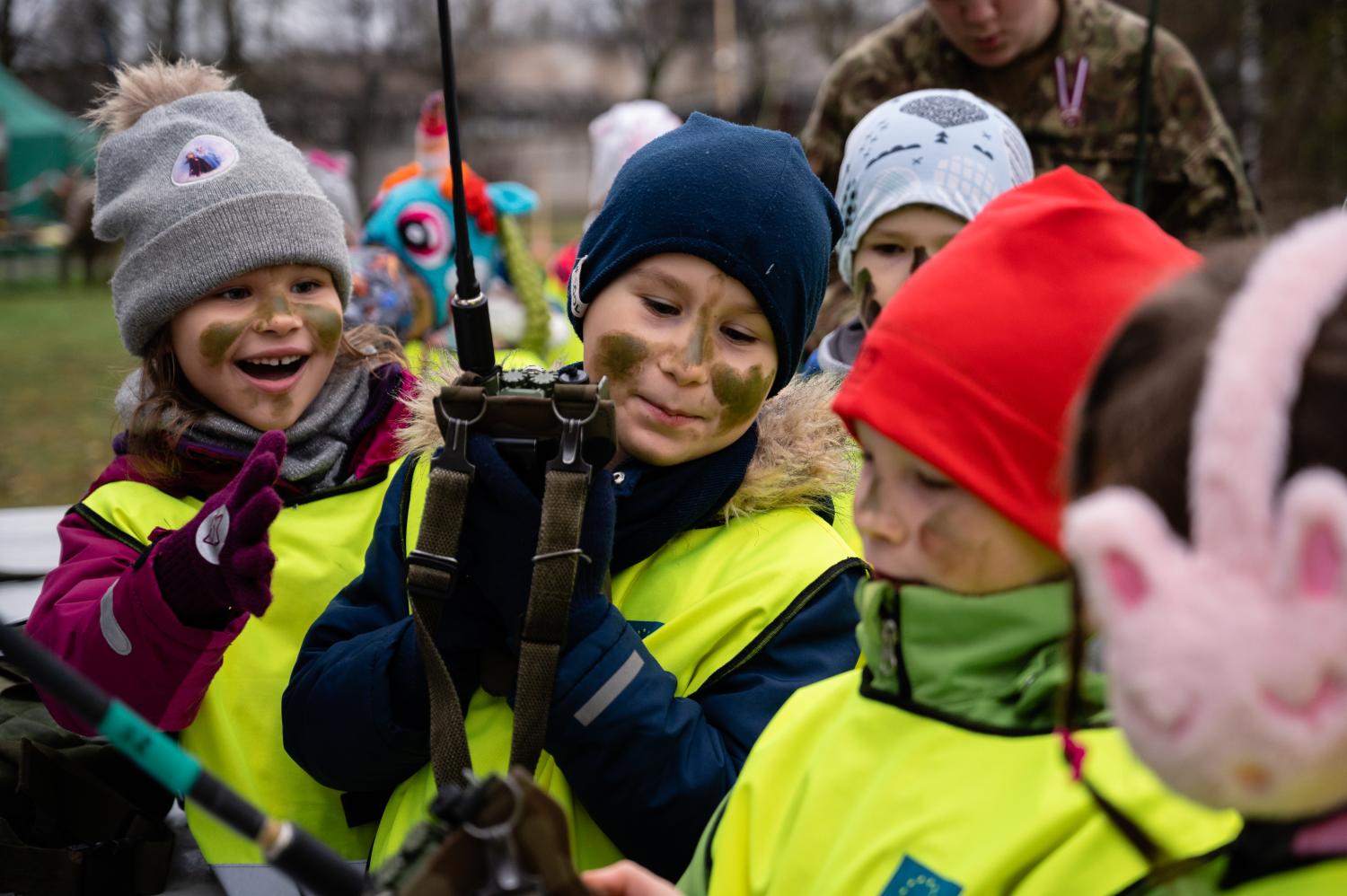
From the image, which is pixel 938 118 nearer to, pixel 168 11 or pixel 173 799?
pixel 173 799

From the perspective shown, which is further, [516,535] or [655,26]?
[655,26]

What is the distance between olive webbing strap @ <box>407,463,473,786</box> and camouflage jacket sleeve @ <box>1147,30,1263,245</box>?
3.06m

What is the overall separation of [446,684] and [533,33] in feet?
164

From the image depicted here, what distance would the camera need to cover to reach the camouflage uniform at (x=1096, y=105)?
4031 millimetres

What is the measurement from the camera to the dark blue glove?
173 centimetres

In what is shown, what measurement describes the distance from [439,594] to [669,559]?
45cm

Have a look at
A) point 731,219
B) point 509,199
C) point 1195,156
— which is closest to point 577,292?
point 731,219

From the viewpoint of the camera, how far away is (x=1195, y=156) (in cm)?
409

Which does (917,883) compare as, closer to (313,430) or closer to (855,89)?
(313,430)

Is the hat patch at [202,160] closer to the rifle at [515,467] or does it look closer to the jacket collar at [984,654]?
the rifle at [515,467]

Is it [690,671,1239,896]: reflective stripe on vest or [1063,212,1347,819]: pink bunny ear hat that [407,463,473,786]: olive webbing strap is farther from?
[1063,212,1347,819]: pink bunny ear hat

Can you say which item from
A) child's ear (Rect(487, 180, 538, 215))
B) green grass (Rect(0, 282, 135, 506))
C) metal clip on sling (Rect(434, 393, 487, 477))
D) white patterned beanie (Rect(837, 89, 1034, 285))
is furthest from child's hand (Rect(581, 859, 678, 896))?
child's ear (Rect(487, 180, 538, 215))

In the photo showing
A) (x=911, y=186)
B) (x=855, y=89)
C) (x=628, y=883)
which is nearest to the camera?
(x=628, y=883)

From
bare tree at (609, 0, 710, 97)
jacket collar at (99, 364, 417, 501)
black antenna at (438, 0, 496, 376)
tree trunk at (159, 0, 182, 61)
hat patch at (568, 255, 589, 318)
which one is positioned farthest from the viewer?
bare tree at (609, 0, 710, 97)
